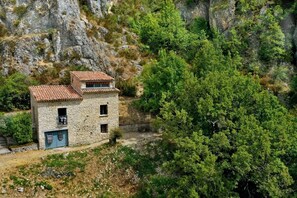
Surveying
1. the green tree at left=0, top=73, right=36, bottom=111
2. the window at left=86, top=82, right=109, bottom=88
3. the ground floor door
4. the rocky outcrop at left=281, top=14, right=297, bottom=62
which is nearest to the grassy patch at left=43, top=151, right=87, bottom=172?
the ground floor door

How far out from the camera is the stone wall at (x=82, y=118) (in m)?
34.7

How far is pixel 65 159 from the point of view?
107 feet

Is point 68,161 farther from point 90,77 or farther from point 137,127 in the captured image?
point 137,127

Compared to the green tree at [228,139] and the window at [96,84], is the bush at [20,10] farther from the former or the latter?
the green tree at [228,139]

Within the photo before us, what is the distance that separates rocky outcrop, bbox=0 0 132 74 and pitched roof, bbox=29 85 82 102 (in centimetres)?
1089

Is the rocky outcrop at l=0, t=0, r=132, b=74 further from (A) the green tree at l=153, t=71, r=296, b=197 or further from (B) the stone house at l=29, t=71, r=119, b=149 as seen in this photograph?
(A) the green tree at l=153, t=71, r=296, b=197

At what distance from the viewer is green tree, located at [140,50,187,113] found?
39.1 m

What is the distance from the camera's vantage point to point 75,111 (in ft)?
119

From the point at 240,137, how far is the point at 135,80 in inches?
947

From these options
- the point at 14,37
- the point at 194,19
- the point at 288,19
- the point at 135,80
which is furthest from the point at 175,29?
the point at 14,37

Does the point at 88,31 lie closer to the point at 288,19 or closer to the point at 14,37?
the point at 14,37

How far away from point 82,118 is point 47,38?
17.2m

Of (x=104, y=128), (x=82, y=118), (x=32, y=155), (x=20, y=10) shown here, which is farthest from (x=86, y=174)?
(x=20, y=10)

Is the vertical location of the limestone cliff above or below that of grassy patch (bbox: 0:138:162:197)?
above
